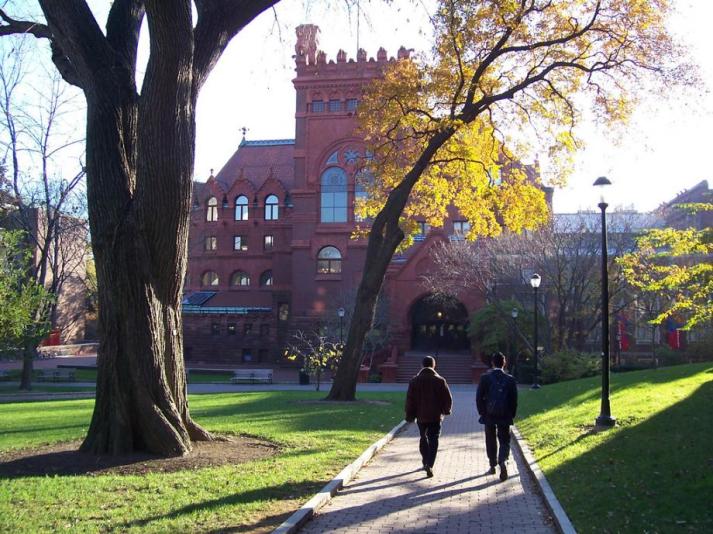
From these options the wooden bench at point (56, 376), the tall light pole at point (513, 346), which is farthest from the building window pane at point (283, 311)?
the tall light pole at point (513, 346)

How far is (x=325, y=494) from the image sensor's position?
7512 millimetres

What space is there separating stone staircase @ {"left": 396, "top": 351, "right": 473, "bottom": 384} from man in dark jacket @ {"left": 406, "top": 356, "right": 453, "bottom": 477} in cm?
3145

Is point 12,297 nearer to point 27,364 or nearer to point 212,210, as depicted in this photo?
point 27,364

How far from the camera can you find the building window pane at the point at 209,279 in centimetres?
5588

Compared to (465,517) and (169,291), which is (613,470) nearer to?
(465,517)

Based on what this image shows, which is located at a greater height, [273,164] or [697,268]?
[273,164]

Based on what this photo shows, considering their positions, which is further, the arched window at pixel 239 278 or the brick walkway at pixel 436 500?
the arched window at pixel 239 278

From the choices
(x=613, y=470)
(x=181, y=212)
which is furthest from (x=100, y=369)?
(x=613, y=470)

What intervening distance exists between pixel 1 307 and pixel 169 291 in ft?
55.8

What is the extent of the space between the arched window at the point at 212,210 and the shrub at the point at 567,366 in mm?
34302

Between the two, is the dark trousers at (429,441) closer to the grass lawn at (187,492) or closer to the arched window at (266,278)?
the grass lawn at (187,492)

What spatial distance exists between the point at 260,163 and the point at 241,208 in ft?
17.9

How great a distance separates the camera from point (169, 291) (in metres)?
10.1

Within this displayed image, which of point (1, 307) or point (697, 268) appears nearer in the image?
point (697, 268)
